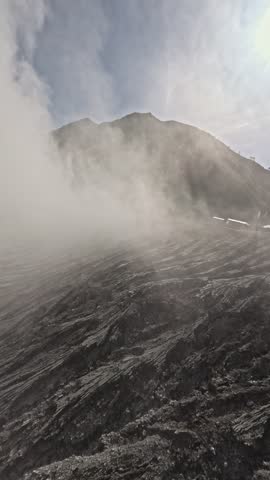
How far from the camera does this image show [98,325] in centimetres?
810

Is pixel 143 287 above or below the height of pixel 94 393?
above

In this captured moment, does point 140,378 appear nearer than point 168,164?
Yes

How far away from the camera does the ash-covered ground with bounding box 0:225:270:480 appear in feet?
14.4

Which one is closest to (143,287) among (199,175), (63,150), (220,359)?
(220,359)

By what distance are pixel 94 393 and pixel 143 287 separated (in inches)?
170

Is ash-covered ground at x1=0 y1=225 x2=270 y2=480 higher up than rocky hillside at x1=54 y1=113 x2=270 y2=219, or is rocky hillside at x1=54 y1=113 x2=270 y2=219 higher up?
rocky hillside at x1=54 y1=113 x2=270 y2=219

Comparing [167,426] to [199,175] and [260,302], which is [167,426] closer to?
[260,302]

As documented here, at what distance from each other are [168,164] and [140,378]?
53308mm

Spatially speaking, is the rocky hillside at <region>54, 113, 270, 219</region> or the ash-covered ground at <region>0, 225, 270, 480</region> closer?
the ash-covered ground at <region>0, 225, 270, 480</region>

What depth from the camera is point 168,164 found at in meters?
54.6

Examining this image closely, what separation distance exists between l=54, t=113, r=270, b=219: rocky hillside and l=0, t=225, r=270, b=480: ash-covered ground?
1217 inches

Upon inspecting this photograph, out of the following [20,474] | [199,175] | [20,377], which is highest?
[199,175]

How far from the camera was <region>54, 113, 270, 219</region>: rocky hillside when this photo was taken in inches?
1795

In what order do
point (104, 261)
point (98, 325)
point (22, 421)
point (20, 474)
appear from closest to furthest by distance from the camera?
point (20, 474) → point (22, 421) → point (98, 325) → point (104, 261)
